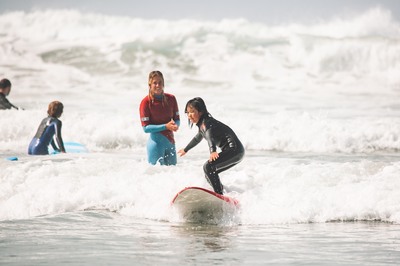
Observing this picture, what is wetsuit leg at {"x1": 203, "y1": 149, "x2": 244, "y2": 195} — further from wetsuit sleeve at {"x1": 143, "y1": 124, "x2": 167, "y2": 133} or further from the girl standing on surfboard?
wetsuit sleeve at {"x1": 143, "y1": 124, "x2": 167, "y2": 133}

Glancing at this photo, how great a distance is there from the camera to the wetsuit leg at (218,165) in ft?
23.1

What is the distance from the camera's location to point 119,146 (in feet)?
55.2

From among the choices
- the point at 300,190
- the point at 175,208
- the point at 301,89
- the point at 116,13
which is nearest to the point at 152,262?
the point at 175,208

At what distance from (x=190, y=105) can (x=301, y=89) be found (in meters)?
21.5

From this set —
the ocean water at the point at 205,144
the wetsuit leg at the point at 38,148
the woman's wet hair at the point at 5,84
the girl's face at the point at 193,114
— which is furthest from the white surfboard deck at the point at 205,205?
the woman's wet hair at the point at 5,84

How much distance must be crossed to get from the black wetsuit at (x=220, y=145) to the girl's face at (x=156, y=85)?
902 mm

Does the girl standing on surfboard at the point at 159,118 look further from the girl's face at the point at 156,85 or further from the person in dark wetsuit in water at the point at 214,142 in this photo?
the person in dark wetsuit in water at the point at 214,142

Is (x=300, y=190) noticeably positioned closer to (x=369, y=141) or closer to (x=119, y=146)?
(x=369, y=141)

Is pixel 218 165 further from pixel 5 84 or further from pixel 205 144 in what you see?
pixel 205 144

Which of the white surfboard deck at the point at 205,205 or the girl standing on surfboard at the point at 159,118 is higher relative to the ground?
the girl standing on surfboard at the point at 159,118

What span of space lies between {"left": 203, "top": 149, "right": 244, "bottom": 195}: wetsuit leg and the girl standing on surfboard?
0.84 meters

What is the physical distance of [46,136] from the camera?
439 inches

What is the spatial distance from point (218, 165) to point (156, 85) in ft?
4.51

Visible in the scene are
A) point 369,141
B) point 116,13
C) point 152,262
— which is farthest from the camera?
point 116,13
